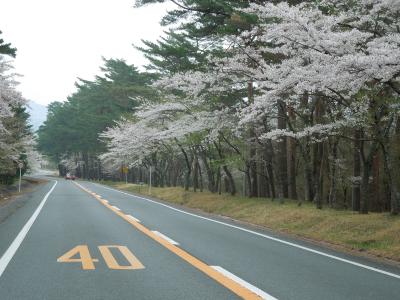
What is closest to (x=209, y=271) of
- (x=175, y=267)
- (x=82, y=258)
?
(x=175, y=267)

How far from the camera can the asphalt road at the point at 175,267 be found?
229 inches

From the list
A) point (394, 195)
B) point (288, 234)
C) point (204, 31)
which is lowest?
point (288, 234)

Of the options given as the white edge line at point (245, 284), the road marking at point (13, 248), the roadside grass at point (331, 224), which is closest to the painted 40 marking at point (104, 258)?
the road marking at point (13, 248)

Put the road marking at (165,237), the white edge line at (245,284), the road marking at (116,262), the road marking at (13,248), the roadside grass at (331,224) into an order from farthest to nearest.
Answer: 1. the roadside grass at (331,224)
2. the road marking at (165,237)
3. the road marking at (13,248)
4. the road marking at (116,262)
5. the white edge line at (245,284)

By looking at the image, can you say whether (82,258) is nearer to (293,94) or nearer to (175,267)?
(175,267)

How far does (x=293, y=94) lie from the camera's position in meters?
16.9

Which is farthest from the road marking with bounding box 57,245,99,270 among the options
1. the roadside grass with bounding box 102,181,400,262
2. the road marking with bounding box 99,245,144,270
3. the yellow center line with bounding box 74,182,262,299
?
the roadside grass with bounding box 102,181,400,262

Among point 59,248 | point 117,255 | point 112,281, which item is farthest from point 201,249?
point 112,281

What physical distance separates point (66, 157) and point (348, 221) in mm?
93527

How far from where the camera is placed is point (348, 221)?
12914 mm

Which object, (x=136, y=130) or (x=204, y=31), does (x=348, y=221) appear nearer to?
(x=204, y=31)

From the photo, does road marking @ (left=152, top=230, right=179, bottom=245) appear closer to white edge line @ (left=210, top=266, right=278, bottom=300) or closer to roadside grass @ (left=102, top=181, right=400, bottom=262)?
white edge line @ (left=210, top=266, right=278, bottom=300)

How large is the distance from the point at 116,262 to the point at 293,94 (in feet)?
36.2

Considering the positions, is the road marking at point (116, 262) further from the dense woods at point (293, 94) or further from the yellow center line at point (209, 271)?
the dense woods at point (293, 94)
